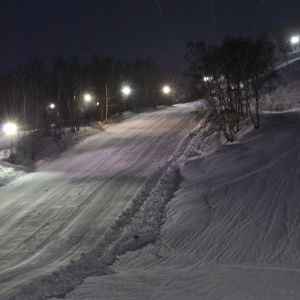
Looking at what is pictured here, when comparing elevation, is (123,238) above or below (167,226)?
below

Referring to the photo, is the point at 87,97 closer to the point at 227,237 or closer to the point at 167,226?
the point at 167,226

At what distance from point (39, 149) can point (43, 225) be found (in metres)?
22.4

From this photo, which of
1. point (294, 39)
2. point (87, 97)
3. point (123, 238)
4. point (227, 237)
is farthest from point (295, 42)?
point (123, 238)

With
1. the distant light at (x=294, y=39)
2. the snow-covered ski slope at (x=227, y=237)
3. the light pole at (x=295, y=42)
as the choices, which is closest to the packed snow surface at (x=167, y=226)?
the snow-covered ski slope at (x=227, y=237)

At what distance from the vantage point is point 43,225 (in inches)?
689

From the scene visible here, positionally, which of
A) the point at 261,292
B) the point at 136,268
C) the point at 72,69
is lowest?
the point at 136,268

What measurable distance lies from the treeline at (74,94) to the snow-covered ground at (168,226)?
22.3 meters

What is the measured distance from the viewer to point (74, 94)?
48969 millimetres

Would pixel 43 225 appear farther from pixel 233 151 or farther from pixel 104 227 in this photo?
pixel 233 151

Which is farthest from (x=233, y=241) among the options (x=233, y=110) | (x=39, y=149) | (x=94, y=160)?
(x=39, y=149)

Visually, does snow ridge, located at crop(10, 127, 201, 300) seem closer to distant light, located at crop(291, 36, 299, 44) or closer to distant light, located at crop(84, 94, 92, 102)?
distant light, located at crop(84, 94, 92, 102)

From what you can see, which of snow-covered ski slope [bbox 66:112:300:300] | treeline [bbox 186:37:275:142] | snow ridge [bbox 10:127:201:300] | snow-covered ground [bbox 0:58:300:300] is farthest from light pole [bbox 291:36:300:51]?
snow ridge [bbox 10:127:201:300]

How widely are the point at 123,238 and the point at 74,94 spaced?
36.9m

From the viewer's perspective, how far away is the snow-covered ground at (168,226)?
9.17 meters
